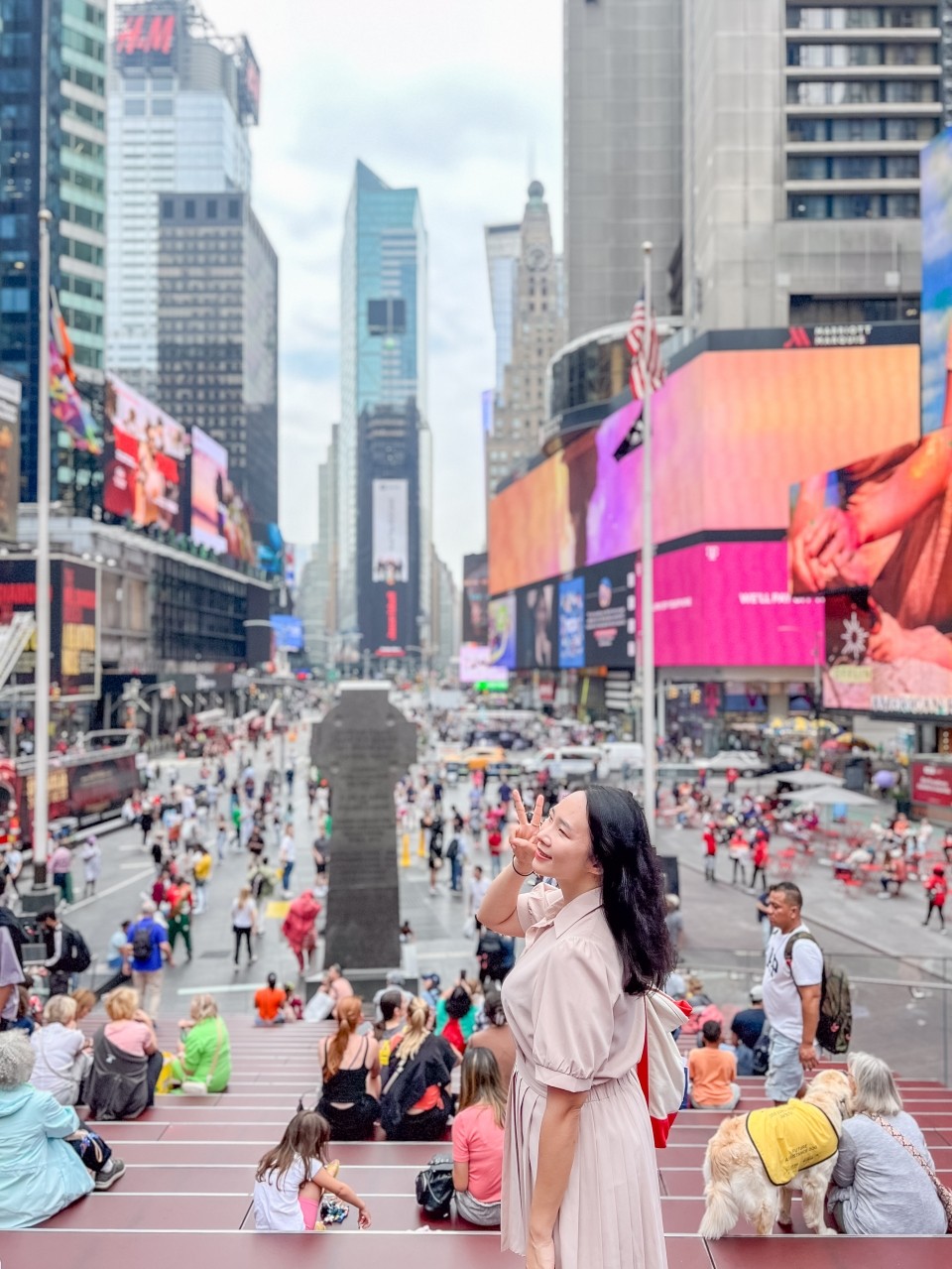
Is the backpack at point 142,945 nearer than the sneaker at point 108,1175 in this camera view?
No

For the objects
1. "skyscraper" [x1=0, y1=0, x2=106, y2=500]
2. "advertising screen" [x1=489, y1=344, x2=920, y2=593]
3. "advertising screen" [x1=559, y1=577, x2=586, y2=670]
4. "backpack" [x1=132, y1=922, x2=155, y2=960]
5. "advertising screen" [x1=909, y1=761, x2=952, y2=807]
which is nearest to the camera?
"backpack" [x1=132, y1=922, x2=155, y2=960]

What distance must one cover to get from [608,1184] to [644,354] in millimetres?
16332

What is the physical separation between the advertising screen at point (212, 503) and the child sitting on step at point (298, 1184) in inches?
2841

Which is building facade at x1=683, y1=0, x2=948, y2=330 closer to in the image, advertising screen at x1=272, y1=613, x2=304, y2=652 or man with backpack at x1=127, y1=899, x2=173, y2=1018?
man with backpack at x1=127, y1=899, x2=173, y2=1018

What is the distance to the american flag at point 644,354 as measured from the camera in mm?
17438

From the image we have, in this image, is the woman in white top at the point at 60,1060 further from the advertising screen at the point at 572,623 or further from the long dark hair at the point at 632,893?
the advertising screen at the point at 572,623

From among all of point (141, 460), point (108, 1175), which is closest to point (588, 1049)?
point (108, 1175)

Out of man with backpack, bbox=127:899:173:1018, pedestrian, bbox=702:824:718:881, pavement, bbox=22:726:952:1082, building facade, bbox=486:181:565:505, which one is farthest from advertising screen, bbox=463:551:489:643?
man with backpack, bbox=127:899:173:1018

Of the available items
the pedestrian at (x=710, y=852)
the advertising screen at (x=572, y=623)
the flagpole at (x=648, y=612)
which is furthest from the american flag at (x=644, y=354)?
the advertising screen at (x=572, y=623)

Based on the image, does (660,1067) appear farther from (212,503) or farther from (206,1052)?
(212,503)

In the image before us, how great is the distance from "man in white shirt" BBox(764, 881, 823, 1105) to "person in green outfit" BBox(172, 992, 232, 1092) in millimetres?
4067

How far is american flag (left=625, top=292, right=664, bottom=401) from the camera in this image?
1744 centimetres

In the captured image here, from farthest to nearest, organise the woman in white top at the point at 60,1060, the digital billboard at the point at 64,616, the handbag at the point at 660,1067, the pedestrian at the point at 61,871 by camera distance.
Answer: the digital billboard at the point at 64,616, the pedestrian at the point at 61,871, the woman in white top at the point at 60,1060, the handbag at the point at 660,1067

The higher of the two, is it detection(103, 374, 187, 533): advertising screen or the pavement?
detection(103, 374, 187, 533): advertising screen
